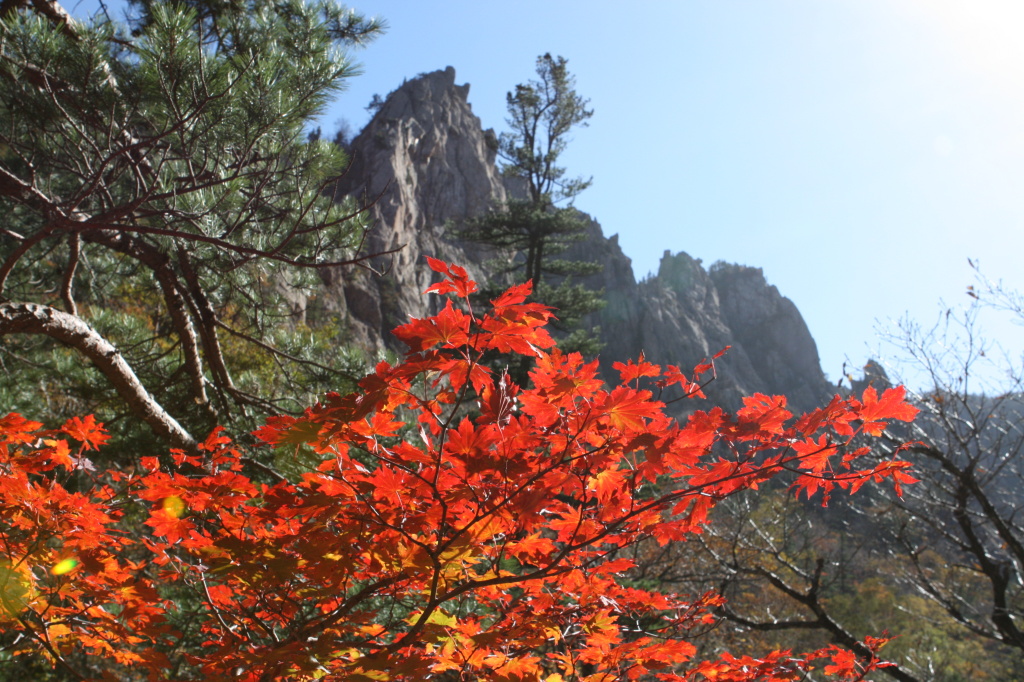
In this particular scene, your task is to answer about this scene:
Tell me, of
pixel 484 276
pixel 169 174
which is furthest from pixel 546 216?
pixel 484 276

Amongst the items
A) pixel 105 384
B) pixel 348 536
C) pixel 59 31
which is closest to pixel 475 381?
pixel 348 536

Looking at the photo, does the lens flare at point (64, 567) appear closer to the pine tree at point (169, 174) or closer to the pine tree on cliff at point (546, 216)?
the pine tree at point (169, 174)

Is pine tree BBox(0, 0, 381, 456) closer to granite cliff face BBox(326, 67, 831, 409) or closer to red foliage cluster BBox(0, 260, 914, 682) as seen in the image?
red foliage cluster BBox(0, 260, 914, 682)

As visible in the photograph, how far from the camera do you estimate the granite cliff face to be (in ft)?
82.6

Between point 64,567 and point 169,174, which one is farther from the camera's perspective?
point 169,174

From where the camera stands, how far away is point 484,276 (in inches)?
1192

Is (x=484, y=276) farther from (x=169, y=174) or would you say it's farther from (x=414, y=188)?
(x=169, y=174)

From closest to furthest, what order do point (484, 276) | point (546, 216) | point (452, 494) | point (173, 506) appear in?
1. point (452, 494)
2. point (173, 506)
3. point (546, 216)
4. point (484, 276)

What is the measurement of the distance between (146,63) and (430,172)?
31.5 metres

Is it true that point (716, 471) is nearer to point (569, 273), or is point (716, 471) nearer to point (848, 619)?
point (569, 273)

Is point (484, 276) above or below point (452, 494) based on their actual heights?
above

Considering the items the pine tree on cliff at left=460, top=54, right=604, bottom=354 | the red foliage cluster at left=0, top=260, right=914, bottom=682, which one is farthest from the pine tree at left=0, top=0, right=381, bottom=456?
the pine tree on cliff at left=460, top=54, right=604, bottom=354

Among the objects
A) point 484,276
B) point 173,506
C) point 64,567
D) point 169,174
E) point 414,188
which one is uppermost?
point 414,188

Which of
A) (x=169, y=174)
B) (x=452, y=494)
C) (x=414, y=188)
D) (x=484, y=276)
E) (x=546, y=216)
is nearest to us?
(x=452, y=494)
